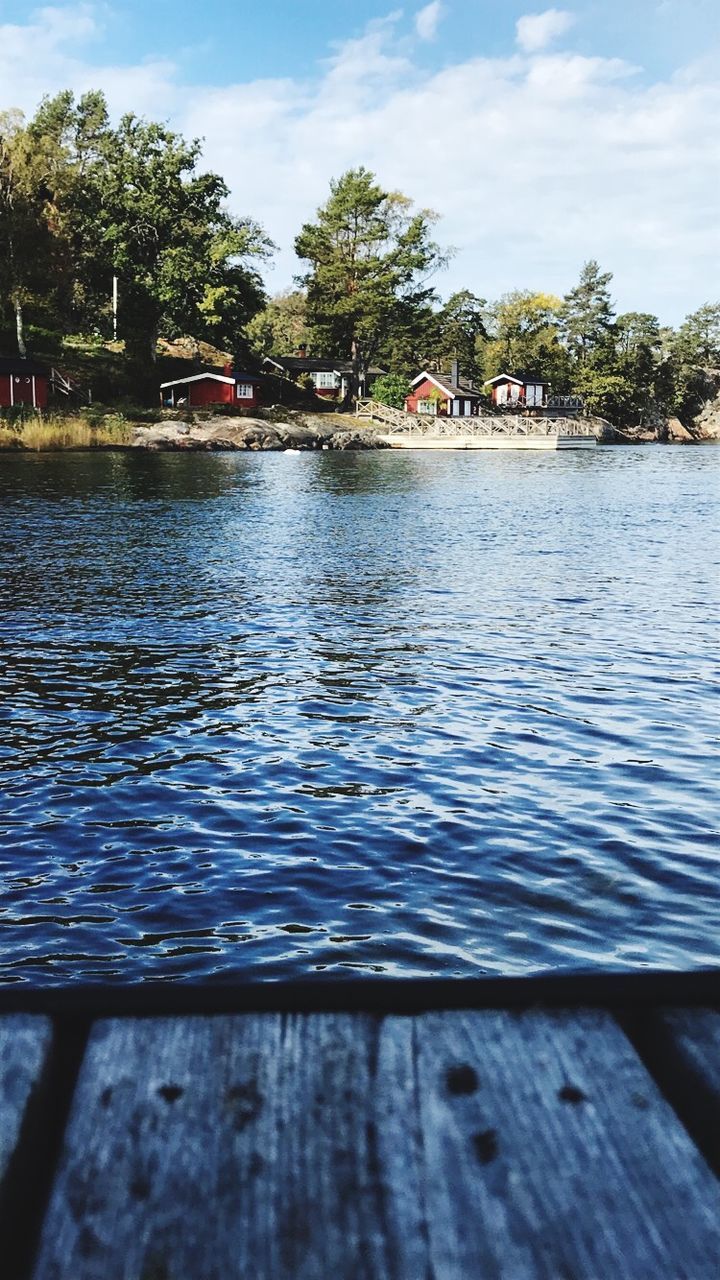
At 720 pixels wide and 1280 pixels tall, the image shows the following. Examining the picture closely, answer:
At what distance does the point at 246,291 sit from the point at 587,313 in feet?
199

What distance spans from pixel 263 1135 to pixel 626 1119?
0.48 m

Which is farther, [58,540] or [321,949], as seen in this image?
[58,540]

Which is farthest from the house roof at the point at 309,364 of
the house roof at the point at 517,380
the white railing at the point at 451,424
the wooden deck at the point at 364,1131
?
the wooden deck at the point at 364,1131

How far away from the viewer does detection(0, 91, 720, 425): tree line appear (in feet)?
230

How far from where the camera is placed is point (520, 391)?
105875mm

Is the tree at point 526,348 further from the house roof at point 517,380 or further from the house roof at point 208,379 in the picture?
the house roof at point 208,379

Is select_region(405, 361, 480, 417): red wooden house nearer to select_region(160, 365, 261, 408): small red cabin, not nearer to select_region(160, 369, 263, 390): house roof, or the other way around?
select_region(160, 365, 261, 408): small red cabin

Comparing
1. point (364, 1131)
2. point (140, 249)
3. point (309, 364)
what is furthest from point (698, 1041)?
point (309, 364)

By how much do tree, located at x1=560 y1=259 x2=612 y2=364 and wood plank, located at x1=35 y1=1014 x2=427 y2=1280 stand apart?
12986cm

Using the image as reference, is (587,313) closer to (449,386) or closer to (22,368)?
(449,386)

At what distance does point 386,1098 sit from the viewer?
54.6 inches

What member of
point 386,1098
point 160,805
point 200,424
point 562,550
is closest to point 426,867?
point 160,805

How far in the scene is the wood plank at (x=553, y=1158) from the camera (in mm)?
1176

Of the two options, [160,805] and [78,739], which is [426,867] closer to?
[160,805]
